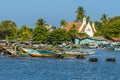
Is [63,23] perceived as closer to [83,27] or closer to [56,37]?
[83,27]

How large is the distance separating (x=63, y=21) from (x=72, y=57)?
94127 mm

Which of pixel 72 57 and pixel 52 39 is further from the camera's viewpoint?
pixel 52 39

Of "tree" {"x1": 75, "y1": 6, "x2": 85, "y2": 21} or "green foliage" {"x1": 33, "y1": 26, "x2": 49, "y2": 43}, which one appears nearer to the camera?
"green foliage" {"x1": 33, "y1": 26, "x2": 49, "y2": 43}

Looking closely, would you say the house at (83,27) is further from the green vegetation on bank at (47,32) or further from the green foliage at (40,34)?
the green foliage at (40,34)

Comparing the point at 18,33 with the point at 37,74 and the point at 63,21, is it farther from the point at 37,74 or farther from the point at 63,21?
the point at 37,74

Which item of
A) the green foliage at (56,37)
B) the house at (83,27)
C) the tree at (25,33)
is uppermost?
the house at (83,27)

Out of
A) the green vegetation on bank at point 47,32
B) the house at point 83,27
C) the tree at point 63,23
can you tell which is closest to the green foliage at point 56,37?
the green vegetation on bank at point 47,32

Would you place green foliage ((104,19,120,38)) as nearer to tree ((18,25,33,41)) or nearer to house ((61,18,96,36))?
house ((61,18,96,36))

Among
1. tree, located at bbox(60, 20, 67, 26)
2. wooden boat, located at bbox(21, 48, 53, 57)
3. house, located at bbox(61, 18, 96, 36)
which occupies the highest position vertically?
tree, located at bbox(60, 20, 67, 26)

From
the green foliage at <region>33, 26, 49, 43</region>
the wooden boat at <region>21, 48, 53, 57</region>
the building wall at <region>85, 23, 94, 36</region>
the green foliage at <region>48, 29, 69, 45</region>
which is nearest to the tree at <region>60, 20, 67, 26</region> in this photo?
the building wall at <region>85, 23, 94, 36</region>

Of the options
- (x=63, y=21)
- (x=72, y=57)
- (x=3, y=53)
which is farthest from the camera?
(x=63, y=21)

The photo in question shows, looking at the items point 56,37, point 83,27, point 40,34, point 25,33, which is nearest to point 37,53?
point 56,37

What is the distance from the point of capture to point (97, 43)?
504ft

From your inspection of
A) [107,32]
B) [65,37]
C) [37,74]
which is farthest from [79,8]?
[37,74]
